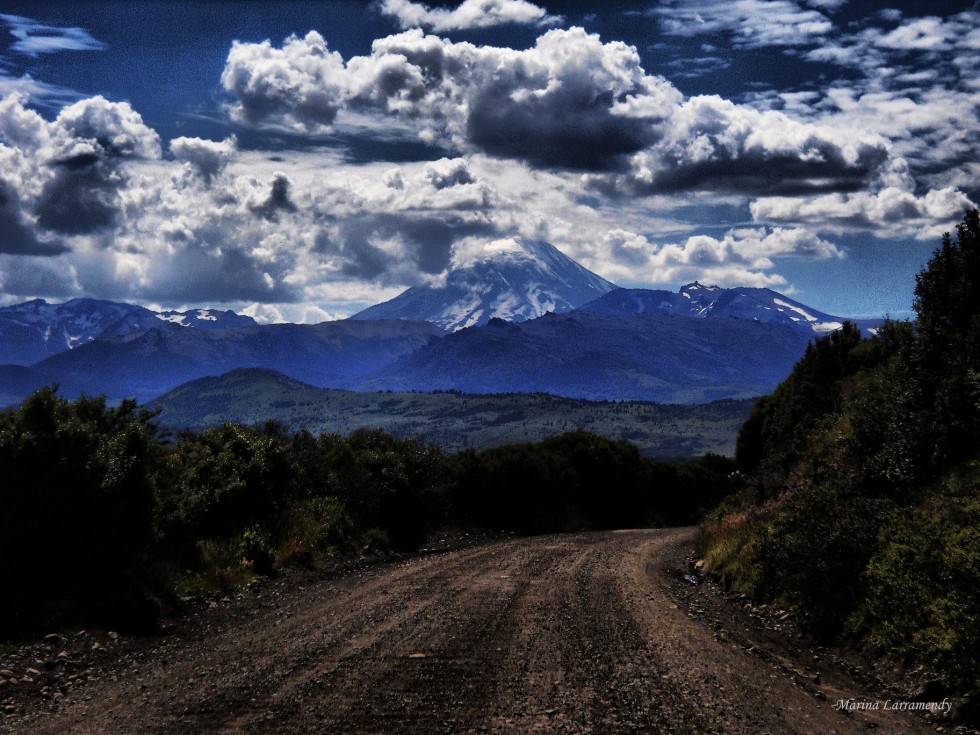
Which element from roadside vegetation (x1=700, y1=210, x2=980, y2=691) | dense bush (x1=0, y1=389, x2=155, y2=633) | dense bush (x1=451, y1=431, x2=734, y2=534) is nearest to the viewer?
roadside vegetation (x1=700, y1=210, x2=980, y2=691)

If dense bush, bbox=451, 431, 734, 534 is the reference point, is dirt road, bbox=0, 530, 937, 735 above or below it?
above

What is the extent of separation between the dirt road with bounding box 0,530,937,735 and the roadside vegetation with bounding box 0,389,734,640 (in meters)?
1.81

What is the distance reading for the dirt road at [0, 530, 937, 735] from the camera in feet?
25.1

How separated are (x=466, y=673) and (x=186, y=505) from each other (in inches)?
408

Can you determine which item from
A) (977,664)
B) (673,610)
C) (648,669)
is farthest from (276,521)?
(977,664)

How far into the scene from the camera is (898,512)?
12.5 metres

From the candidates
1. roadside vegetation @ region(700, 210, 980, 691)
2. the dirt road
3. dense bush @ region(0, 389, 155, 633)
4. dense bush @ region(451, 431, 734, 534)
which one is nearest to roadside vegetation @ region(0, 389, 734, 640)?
dense bush @ region(0, 389, 155, 633)

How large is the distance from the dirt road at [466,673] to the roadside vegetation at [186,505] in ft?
5.95

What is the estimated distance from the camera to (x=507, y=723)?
739 centimetres

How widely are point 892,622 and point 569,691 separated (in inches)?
199

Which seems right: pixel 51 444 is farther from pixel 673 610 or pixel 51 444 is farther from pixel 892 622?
pixel 892 622

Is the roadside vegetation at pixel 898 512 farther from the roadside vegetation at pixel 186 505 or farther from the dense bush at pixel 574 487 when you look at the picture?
the dense bush at pixel 574 487

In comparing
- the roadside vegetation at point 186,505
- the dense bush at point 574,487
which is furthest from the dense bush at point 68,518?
the dense bush at point 574,487

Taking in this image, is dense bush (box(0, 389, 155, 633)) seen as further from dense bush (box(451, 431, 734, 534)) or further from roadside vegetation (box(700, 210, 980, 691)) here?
dense bush (box(451, 431, 734, 534))
